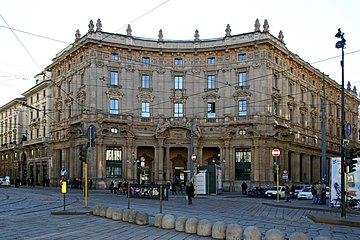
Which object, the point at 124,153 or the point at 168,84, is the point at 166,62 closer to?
the point at 168,84

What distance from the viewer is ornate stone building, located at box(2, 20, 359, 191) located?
181 ft

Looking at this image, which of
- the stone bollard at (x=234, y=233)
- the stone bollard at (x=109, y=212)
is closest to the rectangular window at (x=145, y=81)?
the stone bollard at (x=109, y=212)

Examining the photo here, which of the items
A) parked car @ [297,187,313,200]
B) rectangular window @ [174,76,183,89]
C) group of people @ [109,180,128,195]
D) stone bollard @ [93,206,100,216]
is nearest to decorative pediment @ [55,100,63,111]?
rectangular window @ [174,76,183,89]

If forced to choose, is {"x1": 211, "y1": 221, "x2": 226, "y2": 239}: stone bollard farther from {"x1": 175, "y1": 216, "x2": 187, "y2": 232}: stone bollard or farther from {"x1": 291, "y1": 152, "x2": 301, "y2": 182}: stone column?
{"x1": 291, "y1": 152, "x2": 301, "y2": 182}: stone column

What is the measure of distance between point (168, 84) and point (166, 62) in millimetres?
2773

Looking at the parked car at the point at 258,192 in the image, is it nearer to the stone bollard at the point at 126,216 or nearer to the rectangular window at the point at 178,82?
the rectangular window at the point at 178,82

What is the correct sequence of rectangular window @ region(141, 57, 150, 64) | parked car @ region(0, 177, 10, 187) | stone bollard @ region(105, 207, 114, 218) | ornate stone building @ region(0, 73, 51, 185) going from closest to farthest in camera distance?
stone bollard @ region(105, 207, 114, 218) → rectangular window @ region(141, 57, 150, 64) → parked car @ region(0, 177, 10, 187) → ornate stone building @ region(0, 73, 51, 185)

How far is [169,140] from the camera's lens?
57.6 meters

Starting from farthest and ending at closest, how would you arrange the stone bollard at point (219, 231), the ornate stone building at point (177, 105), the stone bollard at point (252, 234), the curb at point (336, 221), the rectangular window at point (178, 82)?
the rectangular window at point (178, 82) → the ornate stone building at point (177, 105) → the curb at point (336, 221) → the stone bollard at point (219, 231) → the stone bollard at point (252, 234)

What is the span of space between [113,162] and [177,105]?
10365 millimetres

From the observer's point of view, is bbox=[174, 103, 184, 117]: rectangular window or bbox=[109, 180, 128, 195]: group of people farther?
bbox=[174, 103, 184, 117]: rectangular window

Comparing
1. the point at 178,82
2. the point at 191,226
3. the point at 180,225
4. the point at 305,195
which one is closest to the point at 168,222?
the point at 180,225

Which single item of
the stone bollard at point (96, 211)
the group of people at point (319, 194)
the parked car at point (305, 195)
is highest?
the stone bollard at point (96, 211)

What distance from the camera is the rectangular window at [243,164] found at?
5569cm
